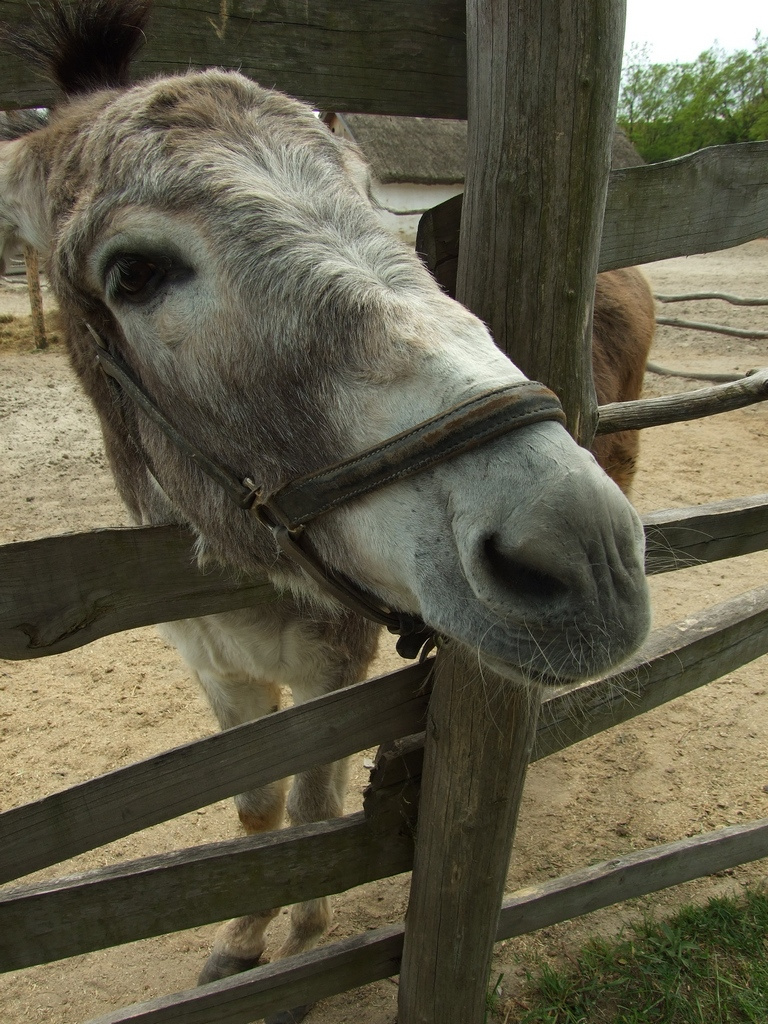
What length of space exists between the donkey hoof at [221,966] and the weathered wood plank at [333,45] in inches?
124

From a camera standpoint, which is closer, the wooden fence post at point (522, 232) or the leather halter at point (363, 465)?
the leather halter at point (363, 465)

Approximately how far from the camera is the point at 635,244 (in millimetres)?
1837

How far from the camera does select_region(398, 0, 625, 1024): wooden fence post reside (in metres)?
1.39

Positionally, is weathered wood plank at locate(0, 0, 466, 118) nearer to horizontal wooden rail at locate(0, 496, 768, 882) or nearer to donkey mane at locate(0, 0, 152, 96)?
donkey mane at locate(0, 0, 152, 96)

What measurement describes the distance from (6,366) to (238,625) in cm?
978

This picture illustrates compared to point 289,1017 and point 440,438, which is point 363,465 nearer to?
point 440,438

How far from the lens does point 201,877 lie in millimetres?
1881

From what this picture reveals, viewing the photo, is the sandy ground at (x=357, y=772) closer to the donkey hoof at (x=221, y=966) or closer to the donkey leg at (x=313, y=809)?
the donkey hoof at (x=221, y=966)

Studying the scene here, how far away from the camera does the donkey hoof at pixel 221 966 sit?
2.85 m

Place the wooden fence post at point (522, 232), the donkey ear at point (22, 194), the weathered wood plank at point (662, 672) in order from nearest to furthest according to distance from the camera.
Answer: the wooden fence post at point (522, 232) < the donkey ear at point (22, 194) < the weathered wood plank at point (662, 672)

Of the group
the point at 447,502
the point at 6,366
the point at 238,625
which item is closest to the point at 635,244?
the point at 447,502

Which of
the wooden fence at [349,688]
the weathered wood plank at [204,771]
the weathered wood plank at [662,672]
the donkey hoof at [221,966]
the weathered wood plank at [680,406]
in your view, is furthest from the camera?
the donkey hoof at [221,966]

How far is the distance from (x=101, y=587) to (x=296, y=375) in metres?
0.65

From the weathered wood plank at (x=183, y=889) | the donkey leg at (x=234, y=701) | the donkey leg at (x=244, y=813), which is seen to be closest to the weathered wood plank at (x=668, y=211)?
the donkey leg at (x=234, y=701)
